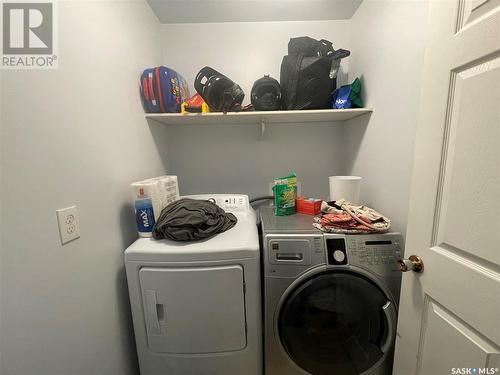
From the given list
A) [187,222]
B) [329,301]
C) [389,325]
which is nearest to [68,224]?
[187,222]

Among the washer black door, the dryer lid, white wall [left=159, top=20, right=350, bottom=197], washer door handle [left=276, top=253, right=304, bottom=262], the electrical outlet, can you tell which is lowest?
the washer black door

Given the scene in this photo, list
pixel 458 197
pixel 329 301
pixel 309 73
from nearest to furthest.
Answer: pixel 458 197
pixel 329 301
pixel 309 73

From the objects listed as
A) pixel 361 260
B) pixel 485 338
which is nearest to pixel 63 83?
pixel 361 260

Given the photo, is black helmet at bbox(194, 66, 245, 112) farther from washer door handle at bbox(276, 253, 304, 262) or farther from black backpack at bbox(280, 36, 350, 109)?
washer door handle at bbox(276, 253, 304, 262)

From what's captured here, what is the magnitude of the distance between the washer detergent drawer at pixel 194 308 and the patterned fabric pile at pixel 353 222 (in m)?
0.55

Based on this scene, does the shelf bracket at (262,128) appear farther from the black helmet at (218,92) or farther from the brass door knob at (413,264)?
the brass door knob at (413,264)

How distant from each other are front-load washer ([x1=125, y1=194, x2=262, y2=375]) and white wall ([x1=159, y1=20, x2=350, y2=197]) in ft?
3.02

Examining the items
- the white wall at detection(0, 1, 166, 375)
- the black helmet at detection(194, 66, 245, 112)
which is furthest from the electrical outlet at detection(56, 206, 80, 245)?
the black helmet at detection(194, 66, 245, 112)

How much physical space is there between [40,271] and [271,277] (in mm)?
946

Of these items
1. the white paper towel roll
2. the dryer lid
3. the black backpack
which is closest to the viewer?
the dryer lid

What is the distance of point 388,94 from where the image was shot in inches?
49.1

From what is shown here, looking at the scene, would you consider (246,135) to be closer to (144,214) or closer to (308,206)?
(308,206)

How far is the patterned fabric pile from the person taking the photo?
3.66 ft

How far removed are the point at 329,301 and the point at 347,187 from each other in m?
0.69
